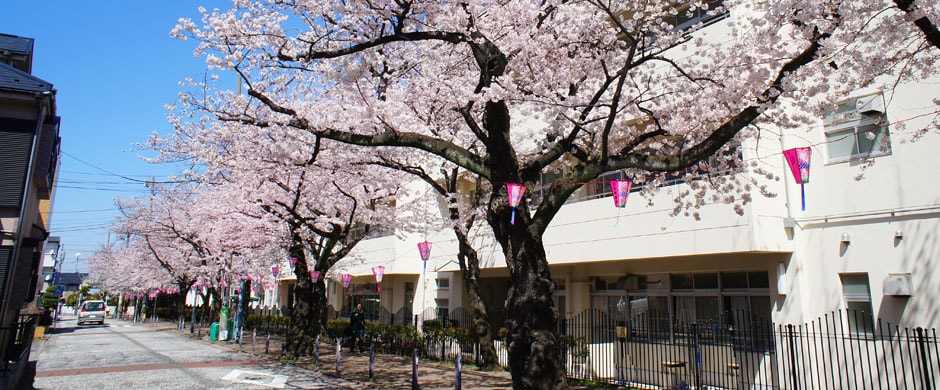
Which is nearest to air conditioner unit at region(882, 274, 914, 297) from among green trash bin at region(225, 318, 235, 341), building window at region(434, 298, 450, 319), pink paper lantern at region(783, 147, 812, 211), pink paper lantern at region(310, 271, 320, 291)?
pink paper lantern at region(783, 147, 812, 211)

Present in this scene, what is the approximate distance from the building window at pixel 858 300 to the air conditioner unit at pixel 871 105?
336 centimetres

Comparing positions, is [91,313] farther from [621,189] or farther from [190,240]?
[621,189]

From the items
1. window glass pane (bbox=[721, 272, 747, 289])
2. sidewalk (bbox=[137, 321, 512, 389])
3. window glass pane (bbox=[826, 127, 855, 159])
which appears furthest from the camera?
window glass pane (bbox=[721, 272, 747, 289])

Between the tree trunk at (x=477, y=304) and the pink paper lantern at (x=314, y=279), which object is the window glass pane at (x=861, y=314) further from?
Answer: the pink paper lantern at (x=314, y=279)

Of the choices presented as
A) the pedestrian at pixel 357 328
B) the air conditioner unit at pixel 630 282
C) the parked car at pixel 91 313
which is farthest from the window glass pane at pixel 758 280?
the parked car at pixel 91 313

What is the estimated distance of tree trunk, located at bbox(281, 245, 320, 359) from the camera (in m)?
18.4

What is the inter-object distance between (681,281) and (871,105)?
6.17 m

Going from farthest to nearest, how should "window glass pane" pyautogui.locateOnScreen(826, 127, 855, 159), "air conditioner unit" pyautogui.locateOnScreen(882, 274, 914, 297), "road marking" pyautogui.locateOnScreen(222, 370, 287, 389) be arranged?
"road marking" pyautogui.locateOnScreen(222, 370, 287, 389) < "window glass pane" pyautogui.locateOnScreen(826, 127, 855, 159) < "air conditioner unit" pyautogui.locateOnScreen(882, 274, 914, 297)

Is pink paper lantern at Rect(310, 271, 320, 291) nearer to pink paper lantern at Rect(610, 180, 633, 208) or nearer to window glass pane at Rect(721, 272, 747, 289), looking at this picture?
pink paper lantern at Rect(610, 180, 633, 208)

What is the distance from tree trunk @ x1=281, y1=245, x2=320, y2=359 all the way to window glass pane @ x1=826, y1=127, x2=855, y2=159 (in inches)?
581

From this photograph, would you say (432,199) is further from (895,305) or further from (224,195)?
(895,305)

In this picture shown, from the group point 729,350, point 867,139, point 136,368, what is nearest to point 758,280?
point 729,350

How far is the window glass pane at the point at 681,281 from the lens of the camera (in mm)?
15391

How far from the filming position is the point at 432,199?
23.5 meters
